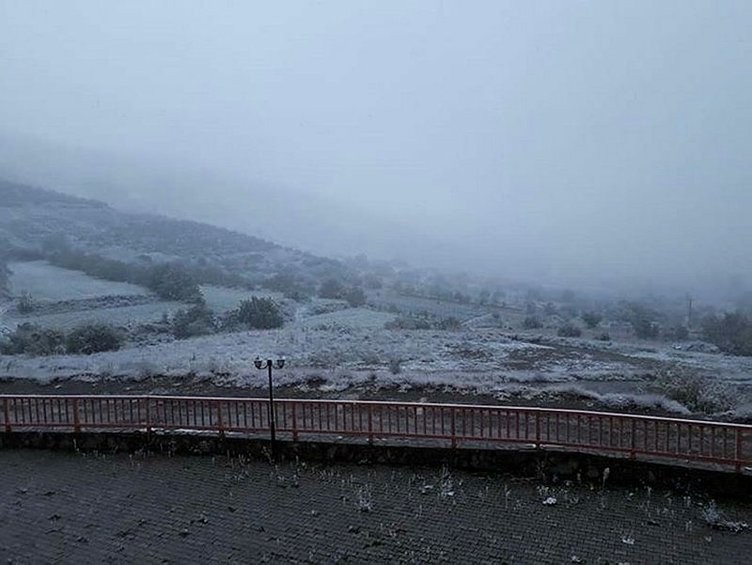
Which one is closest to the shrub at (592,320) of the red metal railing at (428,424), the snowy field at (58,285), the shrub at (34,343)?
the red metal railing at (428,424)

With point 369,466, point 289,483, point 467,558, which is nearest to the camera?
point 467,558

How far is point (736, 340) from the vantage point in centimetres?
2916

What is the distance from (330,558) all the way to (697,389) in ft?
38.5

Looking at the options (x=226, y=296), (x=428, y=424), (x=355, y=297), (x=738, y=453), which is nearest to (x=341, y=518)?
(x=428, y=424)

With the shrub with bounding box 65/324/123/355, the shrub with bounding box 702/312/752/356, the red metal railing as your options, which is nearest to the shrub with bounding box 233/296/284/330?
the shrub with bounding box 65/324/123/355

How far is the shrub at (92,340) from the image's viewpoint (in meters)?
26.7

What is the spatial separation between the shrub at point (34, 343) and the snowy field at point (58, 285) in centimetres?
1236

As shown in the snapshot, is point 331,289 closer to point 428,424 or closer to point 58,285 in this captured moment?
point 58,285

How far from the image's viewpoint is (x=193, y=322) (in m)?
34.6

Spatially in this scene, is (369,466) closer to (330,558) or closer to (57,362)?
(330,558)

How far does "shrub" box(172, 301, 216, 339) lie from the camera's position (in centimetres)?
3331

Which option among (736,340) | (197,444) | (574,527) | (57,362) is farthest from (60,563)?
(736,340)

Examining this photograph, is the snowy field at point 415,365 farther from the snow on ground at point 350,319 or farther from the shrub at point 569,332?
the snow on ground at point 350,319

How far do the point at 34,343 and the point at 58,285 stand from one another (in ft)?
66.3
